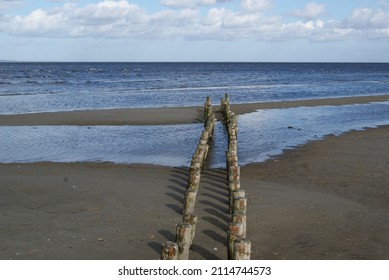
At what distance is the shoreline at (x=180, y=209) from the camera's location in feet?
26.4

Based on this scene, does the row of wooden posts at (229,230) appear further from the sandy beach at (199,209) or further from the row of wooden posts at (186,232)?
the sandy beach at (199,209)

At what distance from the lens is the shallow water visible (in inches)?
627

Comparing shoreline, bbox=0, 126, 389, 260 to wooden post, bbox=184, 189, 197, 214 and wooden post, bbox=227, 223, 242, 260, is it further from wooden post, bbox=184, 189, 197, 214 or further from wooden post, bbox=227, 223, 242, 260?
wooden post, bbox=227, 223, 242, 260

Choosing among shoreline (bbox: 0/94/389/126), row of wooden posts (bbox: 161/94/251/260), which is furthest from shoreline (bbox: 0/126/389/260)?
shoreline (bbox: 0/94/389/126)

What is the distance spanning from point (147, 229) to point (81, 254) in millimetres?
1523

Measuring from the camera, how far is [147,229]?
8898 mm

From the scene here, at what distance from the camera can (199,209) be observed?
10008 mm

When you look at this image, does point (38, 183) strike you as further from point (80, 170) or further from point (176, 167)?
point (176, 167)

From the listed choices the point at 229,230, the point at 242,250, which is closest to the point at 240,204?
the point at 229,230

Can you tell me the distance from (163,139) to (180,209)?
983 centimetres

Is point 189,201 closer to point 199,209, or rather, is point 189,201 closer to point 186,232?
point 199,209

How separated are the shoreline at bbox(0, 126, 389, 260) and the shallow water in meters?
1.35

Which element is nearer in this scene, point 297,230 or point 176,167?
point 297,230
